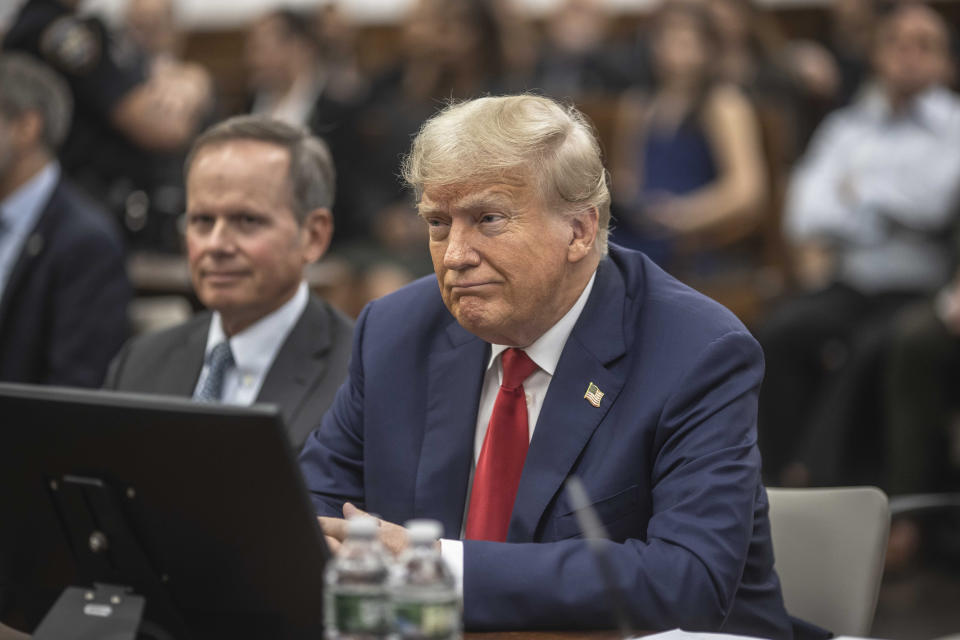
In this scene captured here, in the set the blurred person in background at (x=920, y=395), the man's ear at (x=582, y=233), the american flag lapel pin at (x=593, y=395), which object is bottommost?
the blurred person in background at (x=920, y=395)

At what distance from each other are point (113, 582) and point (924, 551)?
3.69 m

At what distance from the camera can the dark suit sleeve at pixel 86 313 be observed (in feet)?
11.4

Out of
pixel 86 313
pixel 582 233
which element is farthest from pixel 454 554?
pixel 86 313

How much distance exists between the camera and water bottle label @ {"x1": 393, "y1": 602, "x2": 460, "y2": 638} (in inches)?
47.5

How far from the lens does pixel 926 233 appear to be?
4566 millimetres

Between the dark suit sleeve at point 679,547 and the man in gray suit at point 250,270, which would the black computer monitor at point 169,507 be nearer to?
the dark suit sleeve at point 679,547

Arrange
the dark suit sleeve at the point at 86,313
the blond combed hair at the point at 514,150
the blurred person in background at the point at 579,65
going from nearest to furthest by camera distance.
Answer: the blond combed hair at the point at 514,150 → the dark suit sleeve at the point at 86,313 → the blurred person in background at the point at 579,65

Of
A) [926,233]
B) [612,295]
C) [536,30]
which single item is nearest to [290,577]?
[612,295]

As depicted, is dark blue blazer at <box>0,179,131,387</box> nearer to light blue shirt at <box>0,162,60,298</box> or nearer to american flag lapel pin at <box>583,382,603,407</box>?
light blue shirt at <box>0,162,60,298</box>

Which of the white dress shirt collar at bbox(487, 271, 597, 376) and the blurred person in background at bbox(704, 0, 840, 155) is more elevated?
the white dress shirt collar at bbox(487, 271, 597, 376)

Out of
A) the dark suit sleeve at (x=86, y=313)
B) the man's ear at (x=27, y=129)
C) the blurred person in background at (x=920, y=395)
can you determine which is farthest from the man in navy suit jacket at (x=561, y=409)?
the blurred person in background at (x=920, y=395)

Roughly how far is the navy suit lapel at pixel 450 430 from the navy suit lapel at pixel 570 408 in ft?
0.39

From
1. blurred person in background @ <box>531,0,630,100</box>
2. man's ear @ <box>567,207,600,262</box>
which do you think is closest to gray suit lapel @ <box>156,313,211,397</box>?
man's ear @ <box>567,207,600,262</box>

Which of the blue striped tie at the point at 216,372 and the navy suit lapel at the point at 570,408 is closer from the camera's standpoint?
the navy suit lapel at the point at 570,408
